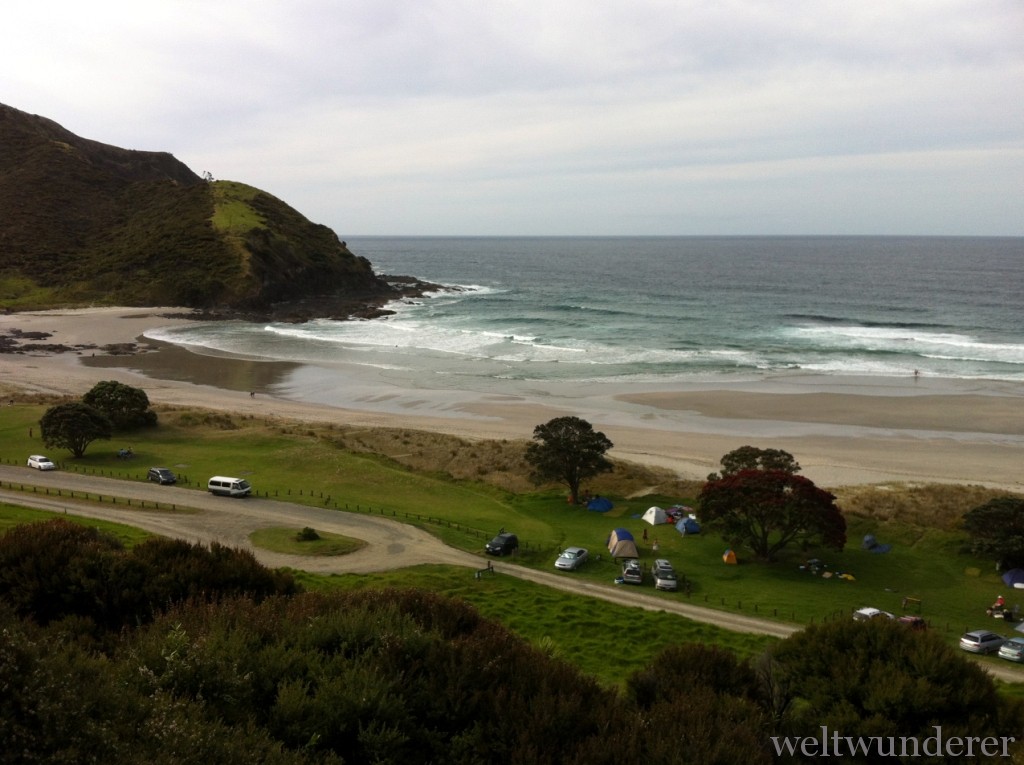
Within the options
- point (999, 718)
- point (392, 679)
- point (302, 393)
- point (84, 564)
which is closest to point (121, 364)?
point (302, 393)

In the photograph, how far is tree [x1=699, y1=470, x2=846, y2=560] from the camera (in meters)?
28.9

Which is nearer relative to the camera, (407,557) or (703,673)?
(703,673)

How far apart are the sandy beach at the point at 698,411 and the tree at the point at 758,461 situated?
5.83m

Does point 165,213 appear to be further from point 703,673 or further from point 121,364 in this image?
point 703,673

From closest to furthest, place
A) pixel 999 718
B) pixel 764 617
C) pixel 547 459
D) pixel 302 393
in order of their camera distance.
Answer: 1. pixel 999 718
2. pixel 764 617
3. pixel 547 459
4. pixel 302 393

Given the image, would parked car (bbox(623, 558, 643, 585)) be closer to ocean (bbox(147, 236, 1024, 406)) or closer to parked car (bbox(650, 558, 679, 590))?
parked car (bbox(650, 558, 679, 590))

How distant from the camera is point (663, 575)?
27.2 meters

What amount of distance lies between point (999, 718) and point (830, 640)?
9.49ft

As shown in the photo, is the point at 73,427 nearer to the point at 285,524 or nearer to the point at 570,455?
the point at 285,524

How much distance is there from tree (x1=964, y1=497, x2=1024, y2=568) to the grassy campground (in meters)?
0.81

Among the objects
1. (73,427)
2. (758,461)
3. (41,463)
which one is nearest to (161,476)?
(41,463)

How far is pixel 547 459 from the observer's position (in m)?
36.6

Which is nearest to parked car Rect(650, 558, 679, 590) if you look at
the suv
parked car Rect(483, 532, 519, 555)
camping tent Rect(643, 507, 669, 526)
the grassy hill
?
camping tent Rect(643, 507, 669, 526)

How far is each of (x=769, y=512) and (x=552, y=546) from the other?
347 inches
